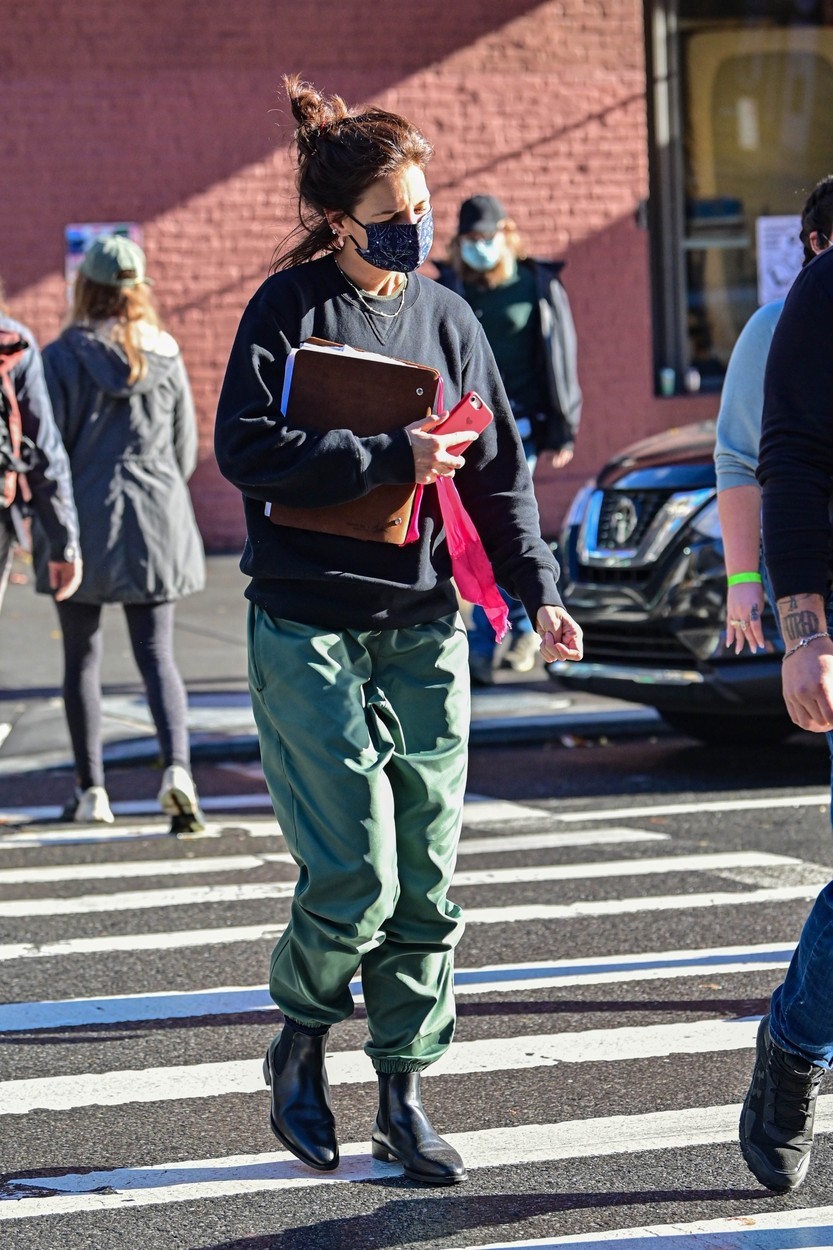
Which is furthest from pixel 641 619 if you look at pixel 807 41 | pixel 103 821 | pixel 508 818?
pixel 807 41

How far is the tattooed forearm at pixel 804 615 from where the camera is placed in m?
3.30

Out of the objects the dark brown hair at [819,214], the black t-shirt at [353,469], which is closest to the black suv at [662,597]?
the dark brown hair at [819,214]

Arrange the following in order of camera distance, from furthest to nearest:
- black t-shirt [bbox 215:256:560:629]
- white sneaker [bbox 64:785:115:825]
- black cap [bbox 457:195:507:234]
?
black cap [bbox 457:195:507:234]
white sneaker [bbox 64:785:115:825]
black t-shirt [bbox 215:256:560:629]

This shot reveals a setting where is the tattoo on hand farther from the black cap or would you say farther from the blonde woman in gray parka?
the black cap

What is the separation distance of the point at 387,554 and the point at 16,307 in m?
11.0

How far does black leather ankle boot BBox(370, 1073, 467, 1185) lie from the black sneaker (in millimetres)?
557

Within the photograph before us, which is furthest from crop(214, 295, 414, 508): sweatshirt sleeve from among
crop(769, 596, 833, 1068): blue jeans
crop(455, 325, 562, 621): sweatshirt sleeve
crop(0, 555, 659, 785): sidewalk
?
crop(0, 555, 659, 785): sidewalk

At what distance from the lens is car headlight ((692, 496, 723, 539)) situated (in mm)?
7500

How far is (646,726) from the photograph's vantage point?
29.3ft

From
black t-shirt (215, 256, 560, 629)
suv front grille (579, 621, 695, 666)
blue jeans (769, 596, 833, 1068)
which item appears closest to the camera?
blue jeans (769, 596, 833, 1068)

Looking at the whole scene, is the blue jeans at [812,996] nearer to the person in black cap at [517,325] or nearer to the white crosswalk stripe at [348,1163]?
the white crosswalk stripe at [348,1163]

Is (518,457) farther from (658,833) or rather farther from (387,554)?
(658,833)

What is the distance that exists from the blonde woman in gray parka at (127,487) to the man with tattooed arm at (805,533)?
3.66m

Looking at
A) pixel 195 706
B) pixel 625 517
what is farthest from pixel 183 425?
pixel 195 706
